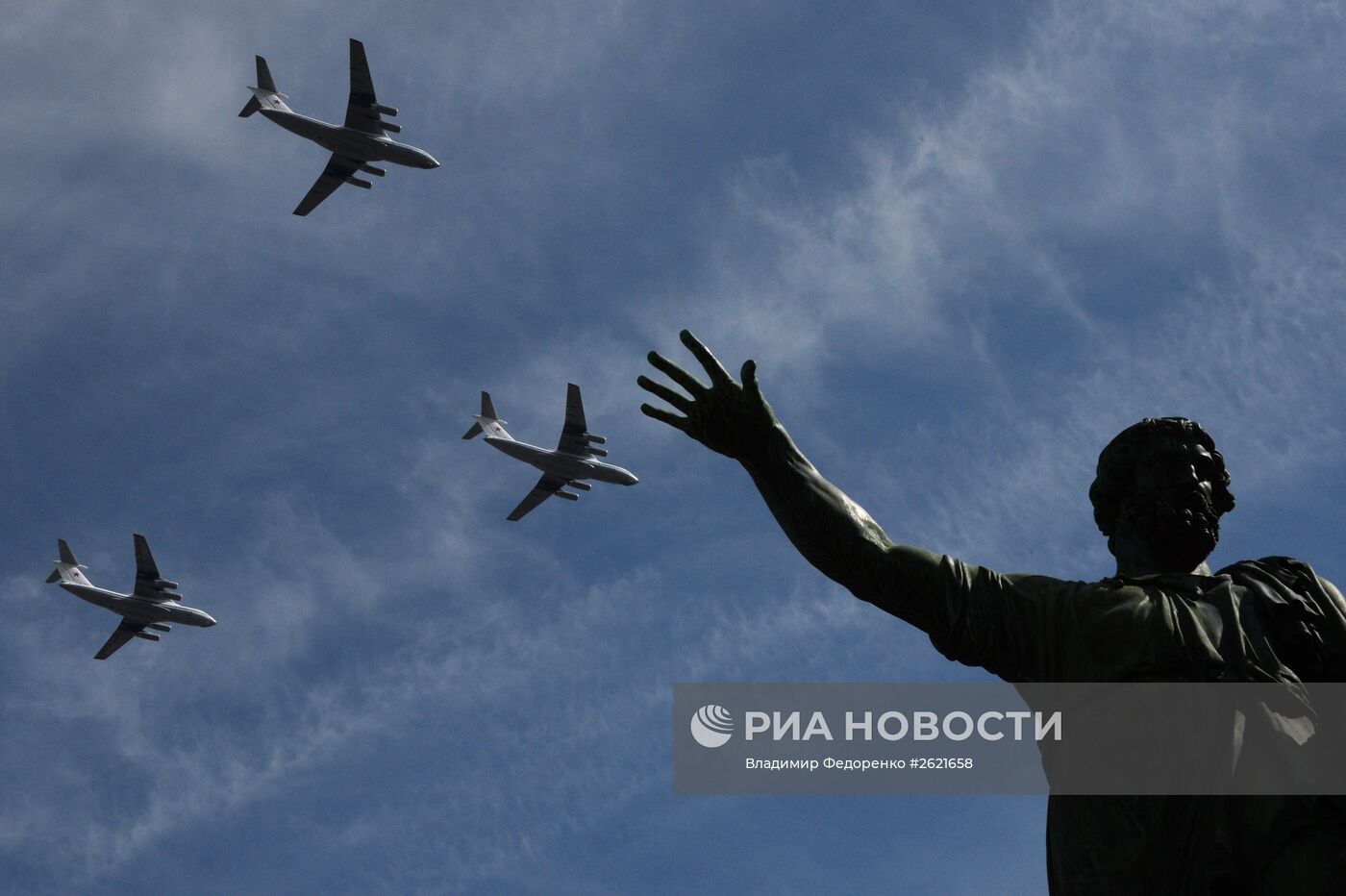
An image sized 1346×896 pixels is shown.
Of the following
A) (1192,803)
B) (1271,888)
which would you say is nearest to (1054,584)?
(1192,803)

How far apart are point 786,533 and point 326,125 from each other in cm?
6682

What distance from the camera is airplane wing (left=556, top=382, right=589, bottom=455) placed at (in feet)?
244

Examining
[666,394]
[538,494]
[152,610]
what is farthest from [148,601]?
[666,394]

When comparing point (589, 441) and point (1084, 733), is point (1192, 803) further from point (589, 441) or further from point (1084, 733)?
point (589, 441)

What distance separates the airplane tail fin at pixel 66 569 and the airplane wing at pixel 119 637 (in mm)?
3118

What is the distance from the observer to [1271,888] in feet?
15.3

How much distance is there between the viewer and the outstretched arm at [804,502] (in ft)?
17.5

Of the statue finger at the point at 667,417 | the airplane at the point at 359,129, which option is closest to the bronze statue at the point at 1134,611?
the statue finger at the point at 667,417

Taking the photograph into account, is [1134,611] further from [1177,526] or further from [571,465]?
[571,465]

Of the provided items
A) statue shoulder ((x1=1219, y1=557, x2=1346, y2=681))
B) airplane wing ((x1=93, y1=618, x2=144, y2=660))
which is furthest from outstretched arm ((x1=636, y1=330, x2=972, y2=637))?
airplane wing ((x1=93, y1=618, x2=144, y2=660))

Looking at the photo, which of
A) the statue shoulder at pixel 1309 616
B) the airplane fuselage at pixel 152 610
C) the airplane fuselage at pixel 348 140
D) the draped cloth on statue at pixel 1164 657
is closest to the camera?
the draped cloth on statue at pixel 1164 657

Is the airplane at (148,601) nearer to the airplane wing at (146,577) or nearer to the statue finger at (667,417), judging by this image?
the airplane wing at (146,577)

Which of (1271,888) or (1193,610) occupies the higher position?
(1193,610)

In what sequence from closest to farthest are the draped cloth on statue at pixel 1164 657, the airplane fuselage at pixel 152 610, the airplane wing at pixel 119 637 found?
1. the draped cloth on statue at pixel 1164 657
2. the airplane fuselage at pixel 152 610
3. the airplane wing at pixel 119 637
